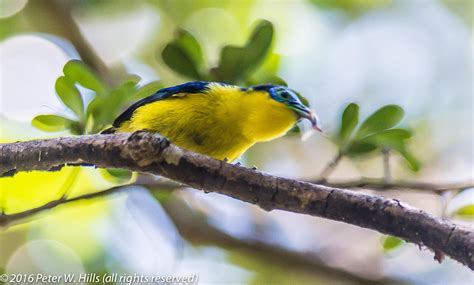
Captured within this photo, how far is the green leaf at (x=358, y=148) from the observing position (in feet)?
7.95

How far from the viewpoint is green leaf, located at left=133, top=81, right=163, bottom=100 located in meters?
2.59

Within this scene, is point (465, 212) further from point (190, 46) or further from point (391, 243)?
point (190, 46)

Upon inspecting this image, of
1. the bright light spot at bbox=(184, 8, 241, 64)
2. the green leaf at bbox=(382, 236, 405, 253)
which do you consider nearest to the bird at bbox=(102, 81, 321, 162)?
the green leaf at bbox=(382, 236, 405, 253)

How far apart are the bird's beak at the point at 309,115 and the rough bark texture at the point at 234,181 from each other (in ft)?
2.07

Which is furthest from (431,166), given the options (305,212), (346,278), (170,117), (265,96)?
(305,212)

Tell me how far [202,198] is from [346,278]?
993mm

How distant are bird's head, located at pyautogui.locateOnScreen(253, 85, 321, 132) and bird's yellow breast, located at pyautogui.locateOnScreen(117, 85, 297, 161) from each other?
2 centimetres

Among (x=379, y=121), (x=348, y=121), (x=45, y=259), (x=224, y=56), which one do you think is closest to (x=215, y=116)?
(x=224, y=56)

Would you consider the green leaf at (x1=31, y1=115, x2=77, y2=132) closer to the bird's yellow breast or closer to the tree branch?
the bird's yellow breast

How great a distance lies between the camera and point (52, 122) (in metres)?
2.39

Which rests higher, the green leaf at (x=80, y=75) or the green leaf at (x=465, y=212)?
the green leaf at (x=80, y=75)

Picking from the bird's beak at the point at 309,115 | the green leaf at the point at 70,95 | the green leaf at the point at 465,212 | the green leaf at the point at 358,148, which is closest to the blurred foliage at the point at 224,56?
the bird's beak at the point at 309,115

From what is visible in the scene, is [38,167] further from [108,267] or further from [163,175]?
[108,267]

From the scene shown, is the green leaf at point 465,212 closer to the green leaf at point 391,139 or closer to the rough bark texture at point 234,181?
the green leaf at point 391,139
